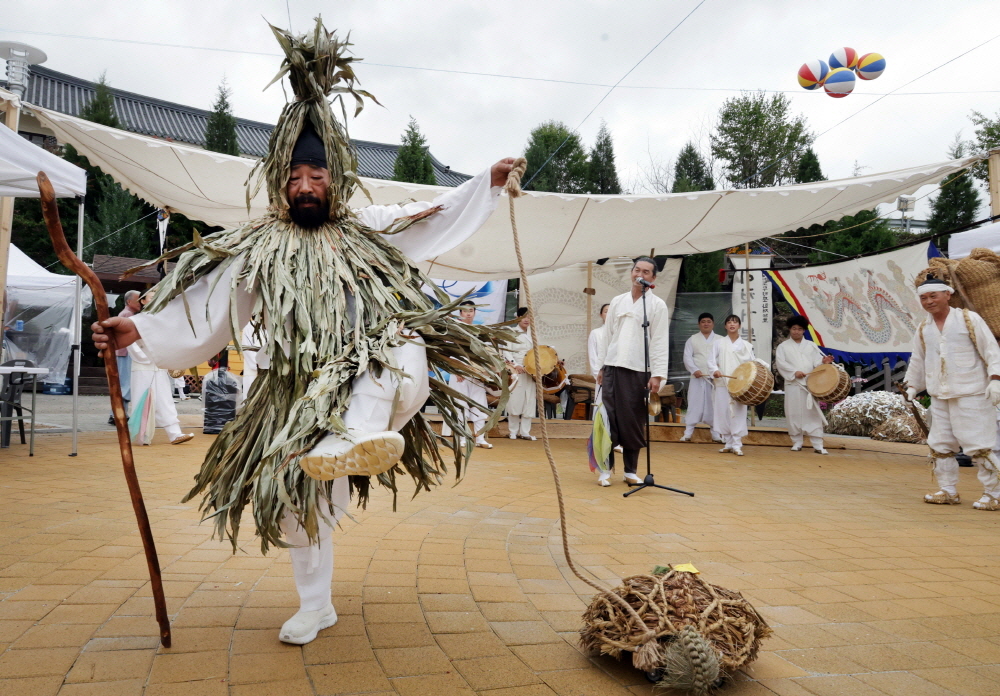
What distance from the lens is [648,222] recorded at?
8.41 meters

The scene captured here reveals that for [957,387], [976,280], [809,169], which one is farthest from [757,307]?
[809,169]

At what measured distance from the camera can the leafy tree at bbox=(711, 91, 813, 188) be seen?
20969 mm

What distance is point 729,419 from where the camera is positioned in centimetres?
880

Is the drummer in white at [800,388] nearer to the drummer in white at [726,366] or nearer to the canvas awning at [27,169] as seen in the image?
the drummer in white at [726,366]

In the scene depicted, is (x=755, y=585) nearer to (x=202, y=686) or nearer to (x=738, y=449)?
(x=202, y=686)

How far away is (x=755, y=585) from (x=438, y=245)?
6.87 ft

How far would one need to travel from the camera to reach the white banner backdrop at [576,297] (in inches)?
452

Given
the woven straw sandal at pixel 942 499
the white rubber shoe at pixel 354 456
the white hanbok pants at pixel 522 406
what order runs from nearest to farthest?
the white rubber shoe at pixel 354 456 < the woven straw sandal at pixel 942 499 < the white hanbok pants at pixel 522 406

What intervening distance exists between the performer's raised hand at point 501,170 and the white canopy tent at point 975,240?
6252 mm

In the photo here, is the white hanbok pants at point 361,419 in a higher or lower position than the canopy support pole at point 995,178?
lower

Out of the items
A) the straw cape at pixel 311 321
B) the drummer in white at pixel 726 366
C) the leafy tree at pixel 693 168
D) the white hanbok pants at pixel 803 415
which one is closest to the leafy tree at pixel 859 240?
the leafy tree at pixel 693 168

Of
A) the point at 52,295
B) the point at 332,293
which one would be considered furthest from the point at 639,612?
the point at 52,295

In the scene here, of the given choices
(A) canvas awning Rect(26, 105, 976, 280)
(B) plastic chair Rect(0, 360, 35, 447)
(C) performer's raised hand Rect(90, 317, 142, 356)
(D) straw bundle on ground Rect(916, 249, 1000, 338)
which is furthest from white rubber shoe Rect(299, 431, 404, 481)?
(B) plastic chair Rect(0, 360, 35, 447)

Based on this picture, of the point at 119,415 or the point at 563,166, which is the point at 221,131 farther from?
the point at 119,415
